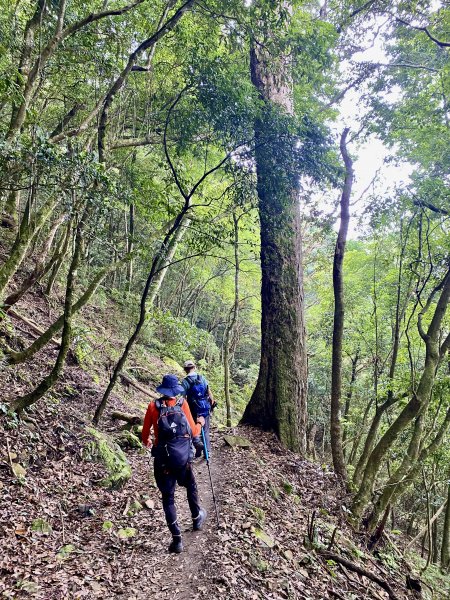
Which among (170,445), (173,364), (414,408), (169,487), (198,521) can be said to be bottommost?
(198,521)

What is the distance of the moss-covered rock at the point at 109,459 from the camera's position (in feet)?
20.0

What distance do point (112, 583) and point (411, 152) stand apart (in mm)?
10498

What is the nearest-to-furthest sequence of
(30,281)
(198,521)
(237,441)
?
(198,521) → (237,441) → (30,281)

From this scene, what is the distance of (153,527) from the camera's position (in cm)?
519

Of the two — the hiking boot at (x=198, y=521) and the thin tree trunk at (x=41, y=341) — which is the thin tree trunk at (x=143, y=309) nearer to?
the thin tree trunk at (x=41, y=341)

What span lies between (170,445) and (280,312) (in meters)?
5.10

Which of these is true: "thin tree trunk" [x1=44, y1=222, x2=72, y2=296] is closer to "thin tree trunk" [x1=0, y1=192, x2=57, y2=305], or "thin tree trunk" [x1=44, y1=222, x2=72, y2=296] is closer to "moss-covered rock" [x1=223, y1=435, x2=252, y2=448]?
"thin tree trunk" [x1=0, y1=192, x2=57, y2=305]

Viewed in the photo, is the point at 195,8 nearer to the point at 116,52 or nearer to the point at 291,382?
the point at 116,52

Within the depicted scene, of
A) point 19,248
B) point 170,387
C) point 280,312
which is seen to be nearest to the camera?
point 170,387

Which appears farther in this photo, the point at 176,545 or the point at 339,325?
the point at 339,325

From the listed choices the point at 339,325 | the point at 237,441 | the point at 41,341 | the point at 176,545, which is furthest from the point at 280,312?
the point at 176,545

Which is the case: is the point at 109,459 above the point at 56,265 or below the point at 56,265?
below

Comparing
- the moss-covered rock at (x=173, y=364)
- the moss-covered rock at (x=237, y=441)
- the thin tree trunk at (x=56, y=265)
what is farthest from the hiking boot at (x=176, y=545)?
the moss-covered rock at (x=173, y=364)

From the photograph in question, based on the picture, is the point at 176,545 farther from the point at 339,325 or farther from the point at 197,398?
the point at 339,325
